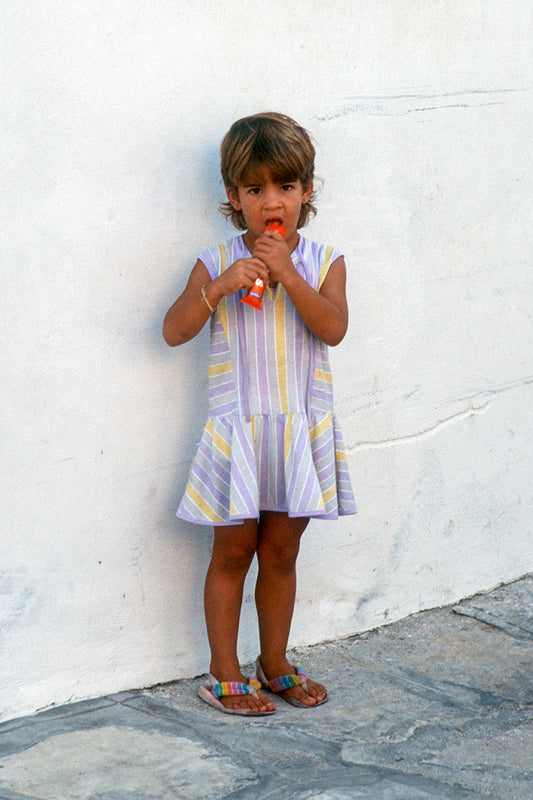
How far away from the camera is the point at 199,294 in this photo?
2.35 meters

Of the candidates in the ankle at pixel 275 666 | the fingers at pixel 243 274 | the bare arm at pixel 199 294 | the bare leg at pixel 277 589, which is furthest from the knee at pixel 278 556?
the fingers at pixel 243 274

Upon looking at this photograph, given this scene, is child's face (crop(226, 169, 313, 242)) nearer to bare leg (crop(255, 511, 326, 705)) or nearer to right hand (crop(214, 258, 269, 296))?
right hand (crop(214, 258, 269, 296))

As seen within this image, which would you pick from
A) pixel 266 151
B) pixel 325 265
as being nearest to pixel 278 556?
pixel 325 265

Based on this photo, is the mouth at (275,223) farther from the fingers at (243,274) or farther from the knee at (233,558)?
the knee at (233,558)

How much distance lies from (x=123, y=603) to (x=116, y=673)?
174mm

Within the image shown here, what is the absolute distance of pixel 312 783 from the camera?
6.80ft

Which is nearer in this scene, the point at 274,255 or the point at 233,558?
the point at 274,255

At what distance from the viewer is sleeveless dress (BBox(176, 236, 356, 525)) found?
2404mm

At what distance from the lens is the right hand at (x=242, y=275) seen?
7.41ft

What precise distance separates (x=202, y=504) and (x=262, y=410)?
26 centimetres

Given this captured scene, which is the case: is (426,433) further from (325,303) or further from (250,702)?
(250,702)

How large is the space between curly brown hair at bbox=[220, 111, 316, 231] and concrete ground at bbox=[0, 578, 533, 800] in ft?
4.14

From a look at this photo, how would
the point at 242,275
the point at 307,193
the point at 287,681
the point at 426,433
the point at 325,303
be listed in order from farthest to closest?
the point at 426,433 < the point at 287,681 < the point at 307,193 < the point at 325,303 < the point at 242,275

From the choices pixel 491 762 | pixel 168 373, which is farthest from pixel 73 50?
pixel 491 762
